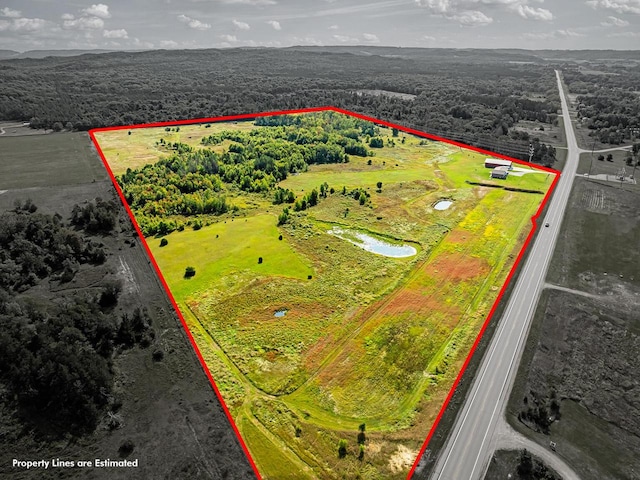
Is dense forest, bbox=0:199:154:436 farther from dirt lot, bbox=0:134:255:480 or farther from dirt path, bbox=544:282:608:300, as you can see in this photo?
dirt path, bbox=544:282:608:300

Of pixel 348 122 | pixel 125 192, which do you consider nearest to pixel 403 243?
pixel 125 192

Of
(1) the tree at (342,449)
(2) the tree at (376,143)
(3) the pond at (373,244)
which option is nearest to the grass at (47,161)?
(3) the pond at (373,244)

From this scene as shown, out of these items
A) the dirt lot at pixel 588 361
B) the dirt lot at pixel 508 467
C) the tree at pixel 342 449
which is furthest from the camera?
the dirt lot at pixel 588 361

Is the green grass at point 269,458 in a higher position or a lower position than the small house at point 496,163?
lower

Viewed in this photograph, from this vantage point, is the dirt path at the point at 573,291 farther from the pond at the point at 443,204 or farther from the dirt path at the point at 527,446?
the pond at the point at 443,204

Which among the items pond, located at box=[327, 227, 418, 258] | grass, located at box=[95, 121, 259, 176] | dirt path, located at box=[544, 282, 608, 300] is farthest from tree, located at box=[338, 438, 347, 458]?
grass, located at box=[95, 121, 259, 176]

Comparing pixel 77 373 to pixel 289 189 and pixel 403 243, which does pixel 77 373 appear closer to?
pixel 403 243

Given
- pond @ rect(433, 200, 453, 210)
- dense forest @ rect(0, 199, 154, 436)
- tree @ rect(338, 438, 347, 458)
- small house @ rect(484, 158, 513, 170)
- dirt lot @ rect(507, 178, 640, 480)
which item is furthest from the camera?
small house @ rect(484, 158, 513, 170)
